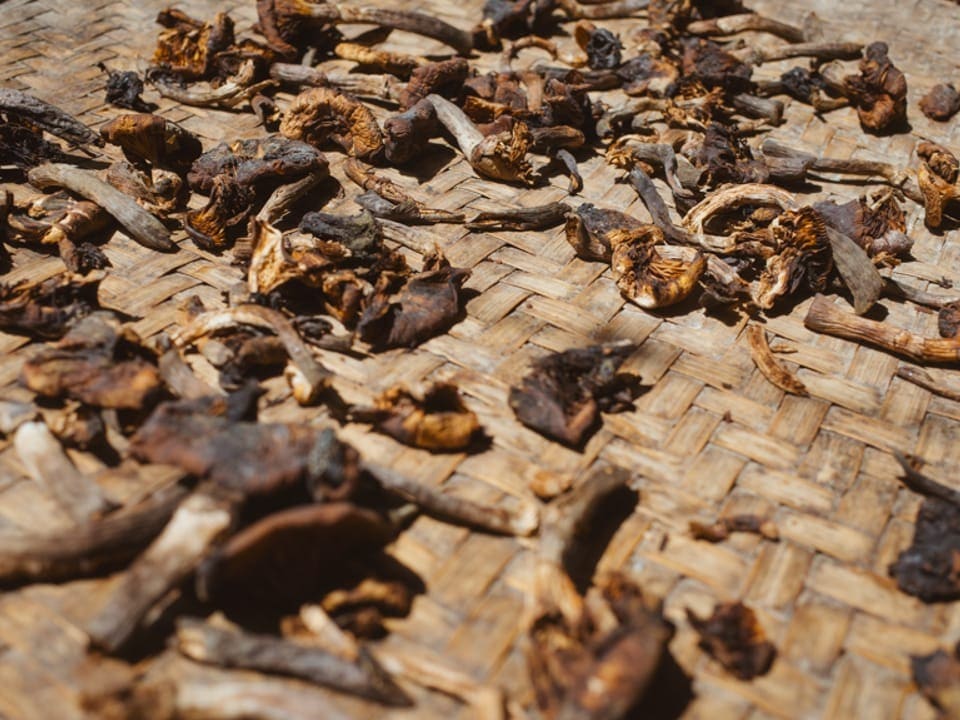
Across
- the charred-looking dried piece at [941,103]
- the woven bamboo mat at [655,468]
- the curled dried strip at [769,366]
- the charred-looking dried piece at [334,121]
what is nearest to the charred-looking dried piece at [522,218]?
the woven bamboo mat at [655,468]

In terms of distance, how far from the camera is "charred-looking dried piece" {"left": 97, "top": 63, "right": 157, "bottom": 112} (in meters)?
3.77

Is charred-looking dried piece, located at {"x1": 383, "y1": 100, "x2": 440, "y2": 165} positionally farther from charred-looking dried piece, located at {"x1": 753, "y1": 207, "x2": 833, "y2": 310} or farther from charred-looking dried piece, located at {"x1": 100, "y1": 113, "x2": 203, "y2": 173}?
charred-looking dried piece, located at {"x1": 753, "y1": 207, "x2": 833, "y2": 310}

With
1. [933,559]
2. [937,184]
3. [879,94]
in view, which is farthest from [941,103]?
[933,559]

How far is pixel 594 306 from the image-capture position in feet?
9.83

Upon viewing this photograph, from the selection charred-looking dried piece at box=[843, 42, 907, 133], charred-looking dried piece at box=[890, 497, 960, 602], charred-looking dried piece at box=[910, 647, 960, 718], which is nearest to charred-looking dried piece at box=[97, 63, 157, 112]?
charred-looking dried piece at box=[843, 42, 907, 133]

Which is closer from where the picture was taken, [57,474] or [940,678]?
[940,678]

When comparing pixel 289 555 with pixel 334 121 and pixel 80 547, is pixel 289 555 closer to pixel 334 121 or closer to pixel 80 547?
pixel 80 547

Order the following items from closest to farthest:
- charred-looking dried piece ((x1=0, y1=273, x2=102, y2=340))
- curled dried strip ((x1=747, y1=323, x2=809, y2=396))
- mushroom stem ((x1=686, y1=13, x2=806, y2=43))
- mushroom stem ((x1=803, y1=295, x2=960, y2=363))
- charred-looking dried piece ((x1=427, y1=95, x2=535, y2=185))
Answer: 1. charred-looking dried piece ((x1=0, y1=273, x2=102, y2=340))
2. curled dried strip ((x1=747, y1=323, x2=809, y2=396))
3. mushroom stem ((x1=803, y1=295, x2=960, y2=363))
4. charred-looking dried piece ((x1=427, y1=95, x2=535, y2=185))
5. mushroom stem ((x1=686, y1=13, x2=806, y2=43))

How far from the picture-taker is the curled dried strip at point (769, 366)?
2.68 metres

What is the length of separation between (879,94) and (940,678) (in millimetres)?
3046

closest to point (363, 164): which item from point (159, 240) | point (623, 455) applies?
point (159, 240)

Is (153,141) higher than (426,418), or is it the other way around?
(153,141)

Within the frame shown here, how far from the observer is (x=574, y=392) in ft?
8.29

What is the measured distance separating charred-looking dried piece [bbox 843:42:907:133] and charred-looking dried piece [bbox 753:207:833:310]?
1249mm
